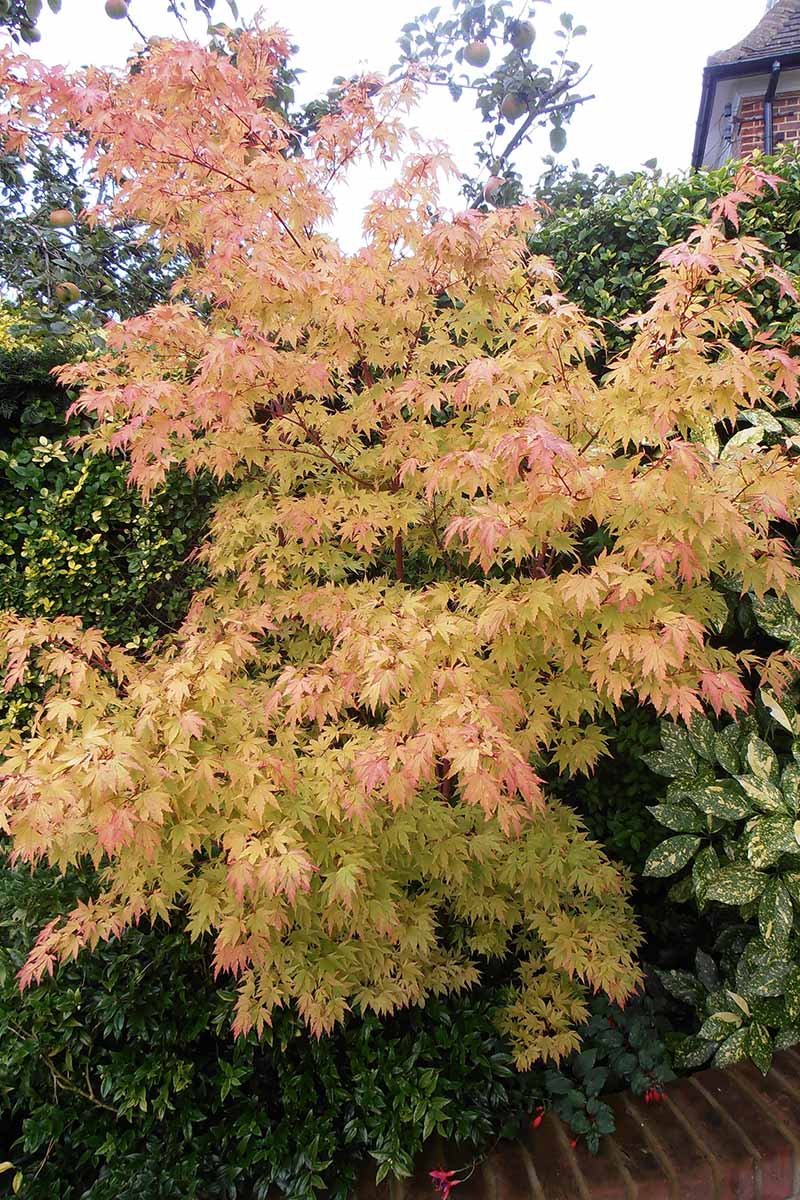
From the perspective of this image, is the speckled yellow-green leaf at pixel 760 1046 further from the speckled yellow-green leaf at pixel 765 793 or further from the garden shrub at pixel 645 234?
the garden shrub at pixel 645 234

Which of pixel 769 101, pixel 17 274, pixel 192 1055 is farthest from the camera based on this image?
pixel 769 101

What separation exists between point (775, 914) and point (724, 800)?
37 centimetres

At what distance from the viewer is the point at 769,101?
792cm

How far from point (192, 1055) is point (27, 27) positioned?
15.6 feet

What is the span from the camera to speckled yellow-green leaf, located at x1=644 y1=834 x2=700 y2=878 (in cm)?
240

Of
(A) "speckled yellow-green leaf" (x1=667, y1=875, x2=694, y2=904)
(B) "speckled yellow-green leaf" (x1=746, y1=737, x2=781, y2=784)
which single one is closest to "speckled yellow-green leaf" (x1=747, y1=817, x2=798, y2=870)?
(B) "speckled yellow-green leaf" (x1=746, y1=737, x2=781, y2=784)

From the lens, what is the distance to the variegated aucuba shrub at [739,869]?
7.43ft

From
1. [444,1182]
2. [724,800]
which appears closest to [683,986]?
[724,800]

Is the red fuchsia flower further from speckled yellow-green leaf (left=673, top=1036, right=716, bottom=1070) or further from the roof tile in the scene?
the roof tile

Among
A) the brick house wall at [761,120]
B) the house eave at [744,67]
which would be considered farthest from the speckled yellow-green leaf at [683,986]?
the brick house wall at [761,120]

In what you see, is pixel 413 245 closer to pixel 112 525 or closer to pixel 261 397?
pixel 261 397

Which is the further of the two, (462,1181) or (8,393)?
(8,393)

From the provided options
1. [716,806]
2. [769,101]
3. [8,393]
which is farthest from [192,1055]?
[769,101]

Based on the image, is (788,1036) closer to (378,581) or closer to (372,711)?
(372,711)
